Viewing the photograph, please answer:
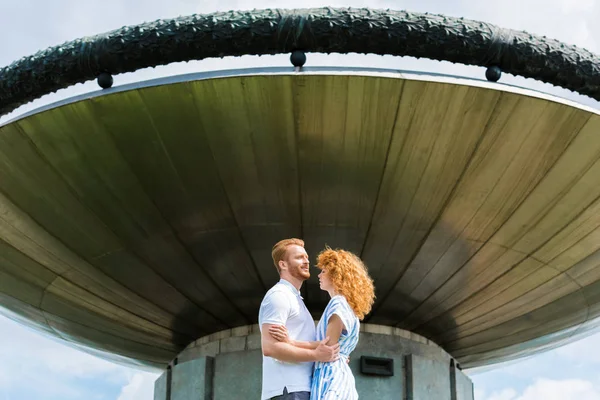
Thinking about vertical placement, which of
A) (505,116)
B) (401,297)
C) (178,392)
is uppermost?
(505,116)

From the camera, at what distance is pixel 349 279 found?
16.7 feet

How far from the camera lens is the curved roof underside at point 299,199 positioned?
7734 millimetres

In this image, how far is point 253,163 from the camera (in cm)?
834

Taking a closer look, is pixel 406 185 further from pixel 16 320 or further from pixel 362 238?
pixel 16 320

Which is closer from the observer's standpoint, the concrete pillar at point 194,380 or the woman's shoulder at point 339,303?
the woman's shoulder at point 339,303

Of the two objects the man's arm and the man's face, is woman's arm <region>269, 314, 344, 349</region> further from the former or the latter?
the man's face

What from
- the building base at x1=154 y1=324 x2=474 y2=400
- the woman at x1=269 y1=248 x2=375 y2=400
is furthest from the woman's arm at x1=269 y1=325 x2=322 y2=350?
the building base at x1=154 y1=324 x2=474 y2=400

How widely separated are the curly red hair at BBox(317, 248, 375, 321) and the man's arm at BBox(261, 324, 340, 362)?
316 millimetres

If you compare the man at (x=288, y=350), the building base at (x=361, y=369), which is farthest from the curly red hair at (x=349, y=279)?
the building base at (x=361, y=369)

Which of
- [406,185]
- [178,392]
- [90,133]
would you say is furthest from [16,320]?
[406,185]

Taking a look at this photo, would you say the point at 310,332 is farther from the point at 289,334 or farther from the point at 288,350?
the point at 288,350

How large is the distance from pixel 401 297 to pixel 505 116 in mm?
3441

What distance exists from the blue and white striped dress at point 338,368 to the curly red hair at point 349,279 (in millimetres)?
51

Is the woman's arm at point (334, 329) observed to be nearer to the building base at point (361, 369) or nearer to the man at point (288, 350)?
the man at point (288, 350)
